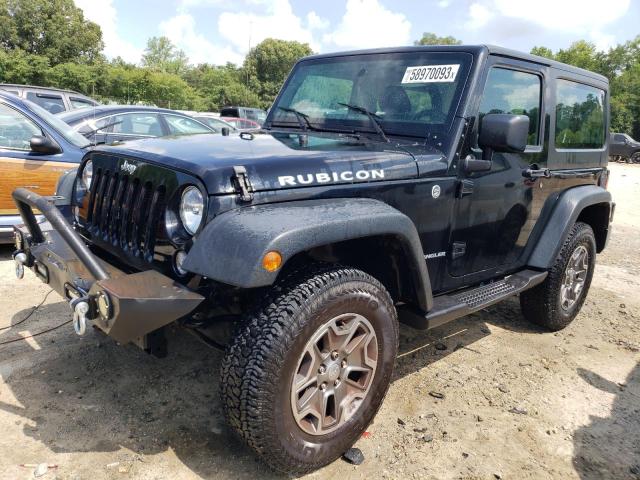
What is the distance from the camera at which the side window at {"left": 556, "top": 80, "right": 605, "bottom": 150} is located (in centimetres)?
392

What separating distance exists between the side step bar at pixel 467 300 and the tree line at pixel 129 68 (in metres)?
36.1

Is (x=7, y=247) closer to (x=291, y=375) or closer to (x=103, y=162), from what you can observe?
(x=103, y=162)

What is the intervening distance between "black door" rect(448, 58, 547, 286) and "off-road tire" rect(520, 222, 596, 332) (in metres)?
0.42

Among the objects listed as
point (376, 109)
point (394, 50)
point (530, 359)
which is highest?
point (394, 50)

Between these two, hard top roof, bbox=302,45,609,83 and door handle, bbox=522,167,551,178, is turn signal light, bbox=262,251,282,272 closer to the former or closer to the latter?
hard top roof, bbox=302,45,609,83

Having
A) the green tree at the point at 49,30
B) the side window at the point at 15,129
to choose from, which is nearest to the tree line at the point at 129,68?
the green tree at the point at 49,30

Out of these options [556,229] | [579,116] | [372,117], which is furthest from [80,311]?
[579,116]

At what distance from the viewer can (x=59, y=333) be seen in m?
3.66

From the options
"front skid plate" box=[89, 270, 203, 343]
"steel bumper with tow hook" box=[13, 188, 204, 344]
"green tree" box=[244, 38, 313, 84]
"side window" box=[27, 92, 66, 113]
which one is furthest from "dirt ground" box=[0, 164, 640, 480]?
"green tree" box=[244, 38, 313, 84]

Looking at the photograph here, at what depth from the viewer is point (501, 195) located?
11.1 ft

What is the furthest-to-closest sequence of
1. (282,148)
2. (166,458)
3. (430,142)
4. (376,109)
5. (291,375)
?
(376,109) → (430,142) → (282,148) → (166,458) → (291,375)

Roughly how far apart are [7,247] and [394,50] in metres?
4.68

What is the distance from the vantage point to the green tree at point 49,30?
46.6 metres

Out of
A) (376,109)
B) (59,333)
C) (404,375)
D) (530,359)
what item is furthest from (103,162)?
(530,359)
